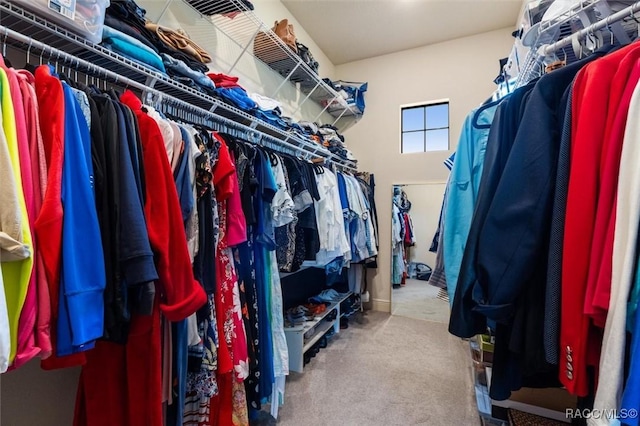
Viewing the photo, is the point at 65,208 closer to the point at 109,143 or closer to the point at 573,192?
the point at 109,143

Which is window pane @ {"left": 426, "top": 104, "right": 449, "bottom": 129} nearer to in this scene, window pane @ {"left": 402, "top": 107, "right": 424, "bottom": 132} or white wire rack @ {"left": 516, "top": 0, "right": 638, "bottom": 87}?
window pane @ {"left": 402, "top": 107, "right": 424, "bottom": 132}

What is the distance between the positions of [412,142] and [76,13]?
3.12 meters

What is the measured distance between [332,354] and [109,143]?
2158mm

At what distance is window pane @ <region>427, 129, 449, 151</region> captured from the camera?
319 cm

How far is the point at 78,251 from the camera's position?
2.06 feet

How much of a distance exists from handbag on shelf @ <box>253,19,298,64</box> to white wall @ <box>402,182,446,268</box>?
6.44 feet

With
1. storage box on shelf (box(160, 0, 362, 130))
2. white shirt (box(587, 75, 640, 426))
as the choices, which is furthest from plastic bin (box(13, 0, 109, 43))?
white shirt (box(587, 75, 640, 426))

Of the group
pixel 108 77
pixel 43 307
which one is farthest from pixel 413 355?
pixel 108 77

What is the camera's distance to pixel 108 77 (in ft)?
3.22

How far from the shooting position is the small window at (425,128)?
321cm

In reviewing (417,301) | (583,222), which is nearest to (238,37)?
(583,222)

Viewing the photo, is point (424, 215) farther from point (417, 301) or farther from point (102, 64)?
point (102, 64)

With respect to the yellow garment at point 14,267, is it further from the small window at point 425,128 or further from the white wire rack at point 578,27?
the small window at point 425,128

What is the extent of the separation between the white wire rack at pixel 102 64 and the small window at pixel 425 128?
2.14m
